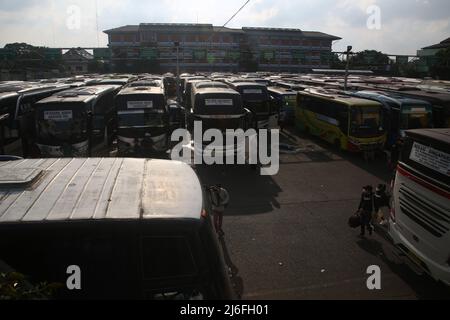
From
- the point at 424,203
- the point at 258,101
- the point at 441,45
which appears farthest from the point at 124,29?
the point at 424,203

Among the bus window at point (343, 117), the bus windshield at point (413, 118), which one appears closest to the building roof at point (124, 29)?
the bus window at point (343, 117)

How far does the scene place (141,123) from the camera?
15445mm

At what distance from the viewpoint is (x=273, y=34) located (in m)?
81.3

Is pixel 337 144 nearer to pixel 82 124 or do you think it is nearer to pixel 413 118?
pixel 413 118

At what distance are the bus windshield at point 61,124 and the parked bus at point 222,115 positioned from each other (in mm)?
4430

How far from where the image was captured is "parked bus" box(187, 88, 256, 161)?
1442 cm

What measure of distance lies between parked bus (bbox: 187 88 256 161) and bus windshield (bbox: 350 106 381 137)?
504cm

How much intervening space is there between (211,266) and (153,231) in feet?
1.94

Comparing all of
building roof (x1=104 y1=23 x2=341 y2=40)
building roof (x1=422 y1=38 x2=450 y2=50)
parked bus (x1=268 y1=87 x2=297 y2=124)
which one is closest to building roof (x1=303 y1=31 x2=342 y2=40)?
building roof (x1=104 y1=23 x2=341 y2=40)

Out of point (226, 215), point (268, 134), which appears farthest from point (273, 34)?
point (226, 215)

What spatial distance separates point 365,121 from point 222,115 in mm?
6935

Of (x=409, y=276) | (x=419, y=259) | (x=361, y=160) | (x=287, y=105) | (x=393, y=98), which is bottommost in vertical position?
(x=409, y=276)

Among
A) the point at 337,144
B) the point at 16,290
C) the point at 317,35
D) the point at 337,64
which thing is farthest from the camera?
the point at 317,35
